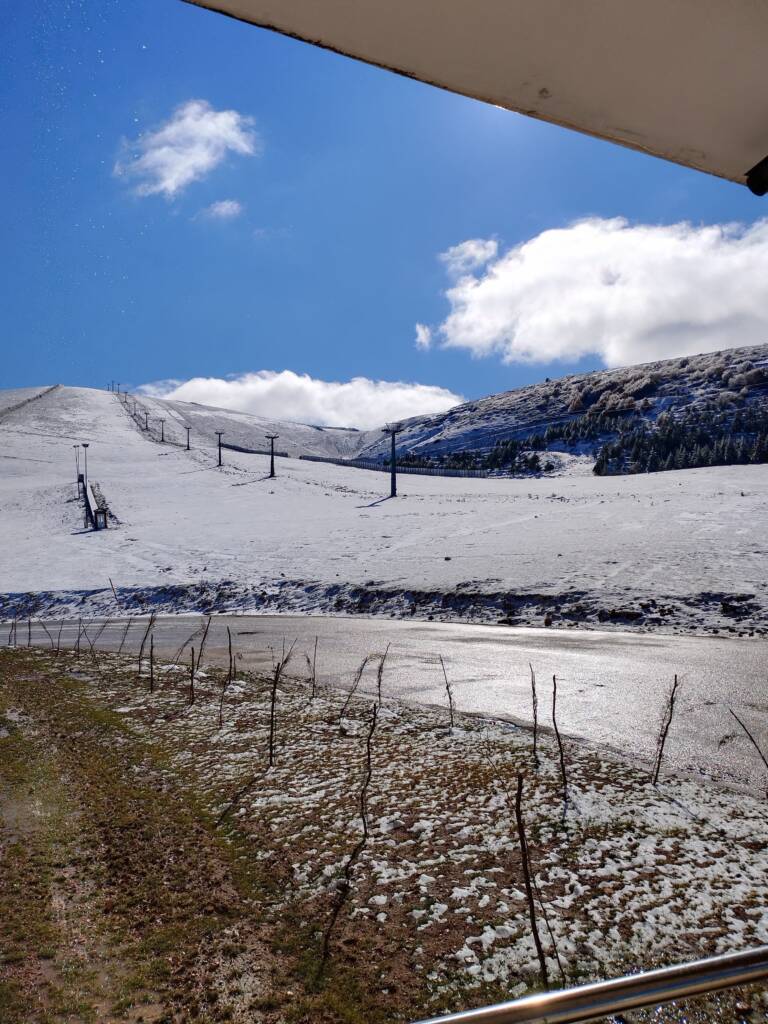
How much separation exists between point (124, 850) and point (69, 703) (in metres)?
4.57

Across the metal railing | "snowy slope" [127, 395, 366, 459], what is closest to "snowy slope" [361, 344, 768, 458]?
"snowy slope" [127, 395, 366, 459]

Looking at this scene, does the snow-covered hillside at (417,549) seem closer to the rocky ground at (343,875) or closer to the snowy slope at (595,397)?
the rocky ground at (343,875)

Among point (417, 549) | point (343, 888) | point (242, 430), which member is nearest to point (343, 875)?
point (343, 888)

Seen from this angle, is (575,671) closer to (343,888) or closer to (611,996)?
(343,888)

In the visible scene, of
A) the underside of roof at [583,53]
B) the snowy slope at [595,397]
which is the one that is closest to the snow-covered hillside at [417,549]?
the underside of roof at [583,53]

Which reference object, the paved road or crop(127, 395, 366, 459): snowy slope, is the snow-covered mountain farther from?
the paved road

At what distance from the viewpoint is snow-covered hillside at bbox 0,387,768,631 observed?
1586 cm

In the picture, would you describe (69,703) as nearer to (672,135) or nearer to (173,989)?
(173,989)

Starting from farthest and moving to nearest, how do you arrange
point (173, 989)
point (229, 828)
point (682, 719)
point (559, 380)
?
point (559, 380) → point (682, 719) → point (229, 828) → point (173, 989)

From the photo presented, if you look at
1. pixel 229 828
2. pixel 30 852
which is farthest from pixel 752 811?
pixel 30 852

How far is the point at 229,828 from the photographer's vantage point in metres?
4.31

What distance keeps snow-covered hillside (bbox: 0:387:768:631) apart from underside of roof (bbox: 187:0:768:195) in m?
13.6

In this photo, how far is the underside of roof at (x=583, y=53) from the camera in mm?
1452

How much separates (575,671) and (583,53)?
947cm
